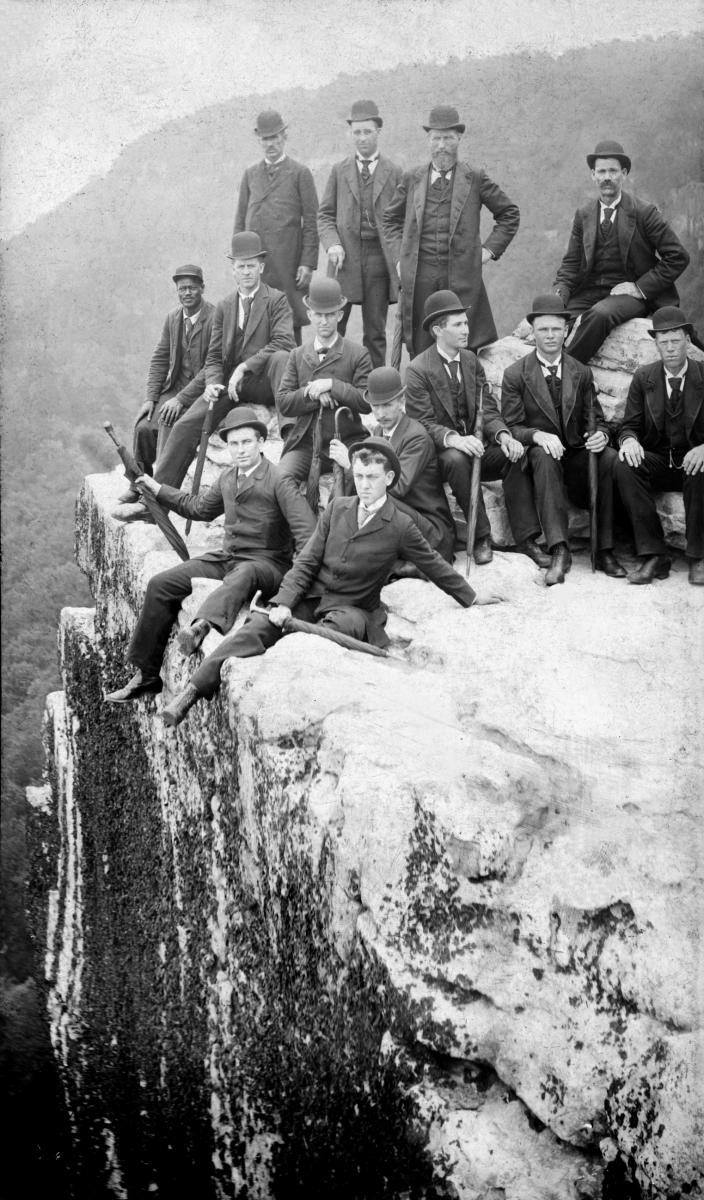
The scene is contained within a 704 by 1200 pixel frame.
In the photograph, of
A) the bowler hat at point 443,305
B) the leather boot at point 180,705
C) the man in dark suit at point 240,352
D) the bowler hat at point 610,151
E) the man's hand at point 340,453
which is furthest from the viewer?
the man in dark suit at point 240,352

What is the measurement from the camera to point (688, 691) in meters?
7.18

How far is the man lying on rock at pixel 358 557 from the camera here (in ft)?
23.6

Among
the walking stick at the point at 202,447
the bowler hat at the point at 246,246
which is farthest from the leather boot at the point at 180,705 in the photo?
the bowler hat at the point at 246,246

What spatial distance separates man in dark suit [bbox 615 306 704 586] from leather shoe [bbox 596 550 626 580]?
0.38 ft

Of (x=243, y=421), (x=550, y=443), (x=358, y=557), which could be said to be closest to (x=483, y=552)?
(x=550, y=443)

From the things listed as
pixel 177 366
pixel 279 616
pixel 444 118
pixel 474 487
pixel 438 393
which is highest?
pixel 444 118

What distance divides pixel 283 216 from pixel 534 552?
374cm

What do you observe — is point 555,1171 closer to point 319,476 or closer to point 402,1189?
point 402,1189

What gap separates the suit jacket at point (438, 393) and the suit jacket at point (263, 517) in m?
1.22

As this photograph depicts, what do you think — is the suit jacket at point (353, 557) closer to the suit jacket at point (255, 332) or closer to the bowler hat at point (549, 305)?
the bowler hat at point (549, 305)

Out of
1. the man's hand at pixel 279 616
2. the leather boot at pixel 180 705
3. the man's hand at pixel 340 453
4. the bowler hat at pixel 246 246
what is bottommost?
the leather boot at pixel 180 705

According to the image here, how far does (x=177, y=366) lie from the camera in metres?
10.2

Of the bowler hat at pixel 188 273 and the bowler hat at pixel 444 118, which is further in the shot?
the bowler hat at pixel 188 273

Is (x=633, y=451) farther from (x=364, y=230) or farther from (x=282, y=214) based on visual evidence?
(x=282, y=214)
